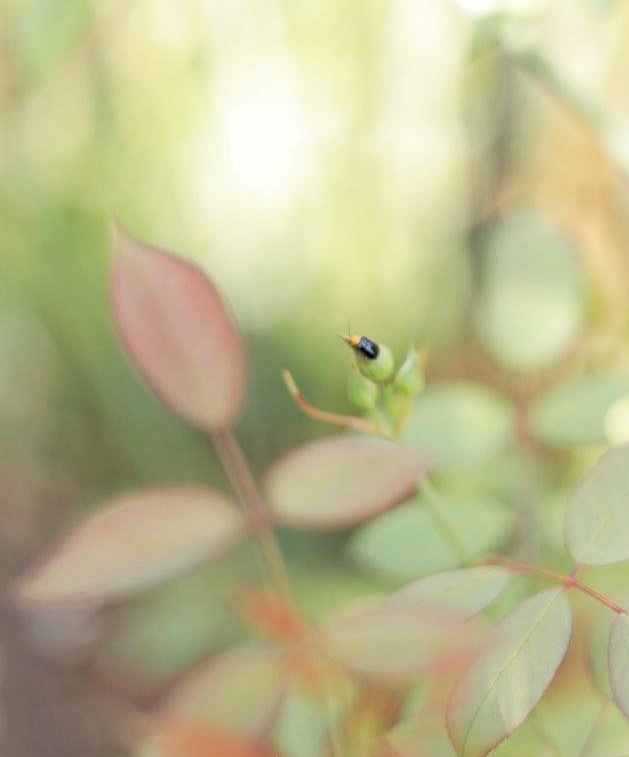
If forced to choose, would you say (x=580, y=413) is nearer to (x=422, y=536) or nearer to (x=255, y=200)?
(x=422, y=536)

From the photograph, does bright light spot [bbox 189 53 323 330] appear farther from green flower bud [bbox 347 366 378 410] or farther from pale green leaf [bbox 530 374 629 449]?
green flower bud [bbox 347 366 378 410]

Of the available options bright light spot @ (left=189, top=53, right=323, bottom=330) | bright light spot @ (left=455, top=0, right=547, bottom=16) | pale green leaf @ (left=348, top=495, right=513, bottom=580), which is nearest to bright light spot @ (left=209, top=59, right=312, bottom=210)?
bright light spot @ (left=189, top=53, right=323, bottom=330)

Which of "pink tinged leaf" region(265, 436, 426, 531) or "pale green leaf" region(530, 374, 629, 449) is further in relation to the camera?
"pale green leaf" region(530, 374, 629, 449)

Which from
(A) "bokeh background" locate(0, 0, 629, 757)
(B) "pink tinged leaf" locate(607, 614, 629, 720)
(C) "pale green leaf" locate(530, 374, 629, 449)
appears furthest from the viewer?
(A) "bokeh background" locate(0, 0, 629, 757)

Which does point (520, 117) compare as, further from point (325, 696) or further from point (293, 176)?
point (325, 696)

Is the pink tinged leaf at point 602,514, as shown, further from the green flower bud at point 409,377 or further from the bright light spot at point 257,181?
the bright light spot at point 257,181

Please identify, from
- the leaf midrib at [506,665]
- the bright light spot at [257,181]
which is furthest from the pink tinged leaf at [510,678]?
the bright light spot at [257,181]
